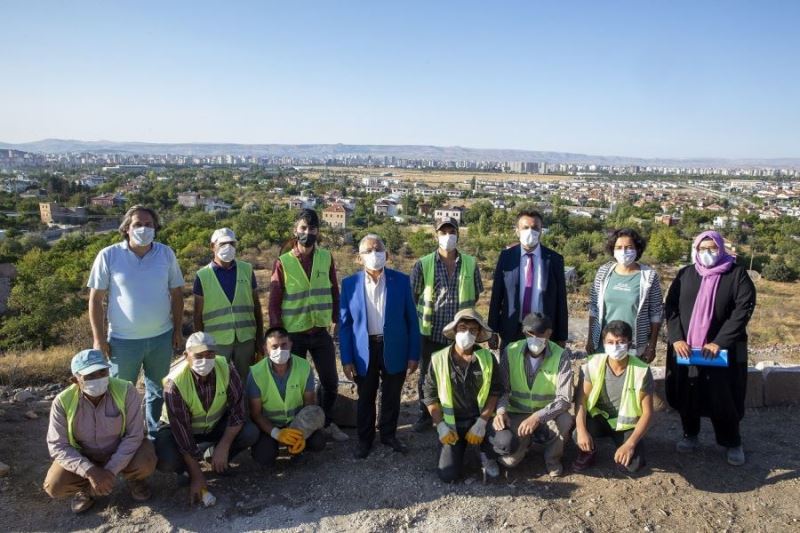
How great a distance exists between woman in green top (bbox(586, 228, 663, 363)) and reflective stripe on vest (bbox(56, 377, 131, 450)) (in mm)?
3396

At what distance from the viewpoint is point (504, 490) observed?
3.64 meters

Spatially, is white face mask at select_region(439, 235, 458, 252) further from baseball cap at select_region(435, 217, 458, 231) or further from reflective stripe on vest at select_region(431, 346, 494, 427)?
reflective stripe on vest at select_region(431, 346, 494, 427)

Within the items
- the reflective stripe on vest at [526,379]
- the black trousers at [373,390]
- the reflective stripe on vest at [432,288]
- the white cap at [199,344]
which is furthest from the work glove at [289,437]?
the reflective stripe on vest at [526,379]

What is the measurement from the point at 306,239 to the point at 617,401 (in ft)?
8.33

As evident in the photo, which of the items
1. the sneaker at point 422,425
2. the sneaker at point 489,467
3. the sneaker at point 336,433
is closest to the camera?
the sneaker at point 489,467

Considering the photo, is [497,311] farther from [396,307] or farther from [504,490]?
[504,490]

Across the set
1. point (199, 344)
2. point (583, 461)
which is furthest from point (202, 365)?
point (583, 461)

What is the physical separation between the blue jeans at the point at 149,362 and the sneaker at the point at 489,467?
2.31m

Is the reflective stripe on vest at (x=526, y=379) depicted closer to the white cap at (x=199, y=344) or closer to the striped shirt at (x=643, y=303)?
the striped shirt at (x=643, y=303)

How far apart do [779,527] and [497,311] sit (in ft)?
7.29

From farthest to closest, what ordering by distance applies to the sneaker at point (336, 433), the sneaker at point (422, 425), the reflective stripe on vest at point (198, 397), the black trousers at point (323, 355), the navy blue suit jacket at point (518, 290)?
the sneaker at point (422, 425) < the sneaker at point (336, 433) < the black trousers at point (323, 355) < the navy blue suit jacket at point (518, 290) < the reflective stripe on vest at point (198, 397)

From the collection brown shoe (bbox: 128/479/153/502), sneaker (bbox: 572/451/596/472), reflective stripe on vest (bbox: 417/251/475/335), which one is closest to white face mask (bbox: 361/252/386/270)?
reflective stripe on vest (bbox: 417/251/475/335)

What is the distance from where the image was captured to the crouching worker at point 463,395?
12.3 feet

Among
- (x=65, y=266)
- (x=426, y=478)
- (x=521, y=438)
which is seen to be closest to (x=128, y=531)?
(x=426, y=478)
